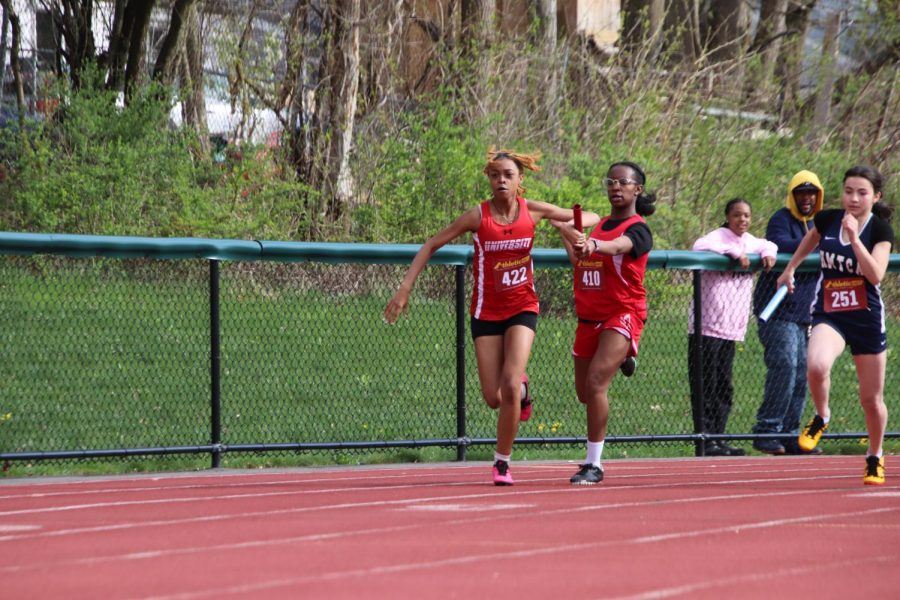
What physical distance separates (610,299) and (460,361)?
2.00 m

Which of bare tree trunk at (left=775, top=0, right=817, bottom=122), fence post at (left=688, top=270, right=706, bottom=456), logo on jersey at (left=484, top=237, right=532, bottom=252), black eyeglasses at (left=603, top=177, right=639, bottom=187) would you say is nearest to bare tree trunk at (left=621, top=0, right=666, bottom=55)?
bare tree trunk at (left=775, top=0, right=817, bottom=122)

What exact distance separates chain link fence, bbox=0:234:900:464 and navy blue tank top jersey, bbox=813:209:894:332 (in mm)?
2166

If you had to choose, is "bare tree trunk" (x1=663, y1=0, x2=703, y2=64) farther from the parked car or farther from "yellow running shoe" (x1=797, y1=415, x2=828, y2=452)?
"yellow running shoe" (x1=797, y1=415, x2=828, y2=452)

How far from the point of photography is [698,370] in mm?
11531

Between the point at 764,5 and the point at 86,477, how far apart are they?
1063 inches

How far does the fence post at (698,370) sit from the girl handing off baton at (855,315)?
220 cm

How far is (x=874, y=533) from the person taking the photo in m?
6.96

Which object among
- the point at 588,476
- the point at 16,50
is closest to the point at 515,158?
the point at 588,476

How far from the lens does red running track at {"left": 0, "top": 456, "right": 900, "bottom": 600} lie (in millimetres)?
5488

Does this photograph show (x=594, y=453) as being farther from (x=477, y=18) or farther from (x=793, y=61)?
(x=793, y=61)

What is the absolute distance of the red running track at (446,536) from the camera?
549 cm

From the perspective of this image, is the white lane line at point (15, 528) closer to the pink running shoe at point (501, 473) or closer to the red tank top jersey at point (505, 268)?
the pink running shoe at point (501, 473)

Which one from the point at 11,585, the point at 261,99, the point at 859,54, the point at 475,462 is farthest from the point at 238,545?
the point at 859,54

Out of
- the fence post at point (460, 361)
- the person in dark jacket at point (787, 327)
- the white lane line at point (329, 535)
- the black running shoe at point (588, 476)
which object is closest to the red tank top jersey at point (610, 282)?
the black running shoe at point (588, 476)
